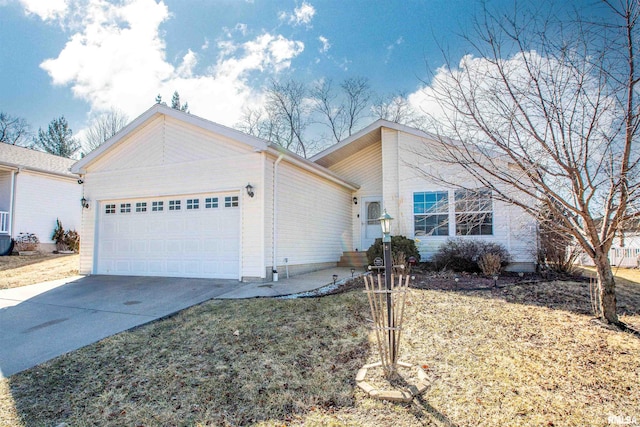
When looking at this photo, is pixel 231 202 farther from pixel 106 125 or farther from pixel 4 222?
pixel 106 125

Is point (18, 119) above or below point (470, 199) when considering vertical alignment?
above

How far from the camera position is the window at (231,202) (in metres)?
8.98

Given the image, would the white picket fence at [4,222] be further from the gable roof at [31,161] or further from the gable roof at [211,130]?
the gable roof at [211,130]

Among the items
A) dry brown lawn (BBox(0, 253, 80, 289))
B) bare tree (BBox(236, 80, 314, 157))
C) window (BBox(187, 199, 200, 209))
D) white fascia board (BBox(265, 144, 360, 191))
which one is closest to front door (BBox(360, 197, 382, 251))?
white fascia board (BBox(265, 144, 360, 191))

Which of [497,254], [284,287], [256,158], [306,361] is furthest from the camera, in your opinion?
[497,254]

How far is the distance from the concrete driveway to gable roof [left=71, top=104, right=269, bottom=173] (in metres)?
3.47

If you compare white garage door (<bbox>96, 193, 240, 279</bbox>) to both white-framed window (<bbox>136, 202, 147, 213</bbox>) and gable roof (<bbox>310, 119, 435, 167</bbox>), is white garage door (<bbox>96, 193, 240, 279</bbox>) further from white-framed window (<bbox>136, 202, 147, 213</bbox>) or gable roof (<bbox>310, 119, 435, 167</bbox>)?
gable roof (<bbox>310, 119, 435, 167</bbox>)

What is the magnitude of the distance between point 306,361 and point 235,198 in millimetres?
5698

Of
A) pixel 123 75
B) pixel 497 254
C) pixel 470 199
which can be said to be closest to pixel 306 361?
pixel 470 199

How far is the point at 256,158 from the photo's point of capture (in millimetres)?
8680

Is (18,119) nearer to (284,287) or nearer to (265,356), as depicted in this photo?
(284,287)

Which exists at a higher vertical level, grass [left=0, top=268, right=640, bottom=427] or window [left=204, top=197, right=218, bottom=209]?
window [left=204, top=197, right=218, bottom=209]

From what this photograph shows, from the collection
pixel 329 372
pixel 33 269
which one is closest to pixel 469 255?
pixel 329 372

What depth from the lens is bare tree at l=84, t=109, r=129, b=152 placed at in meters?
30.4
